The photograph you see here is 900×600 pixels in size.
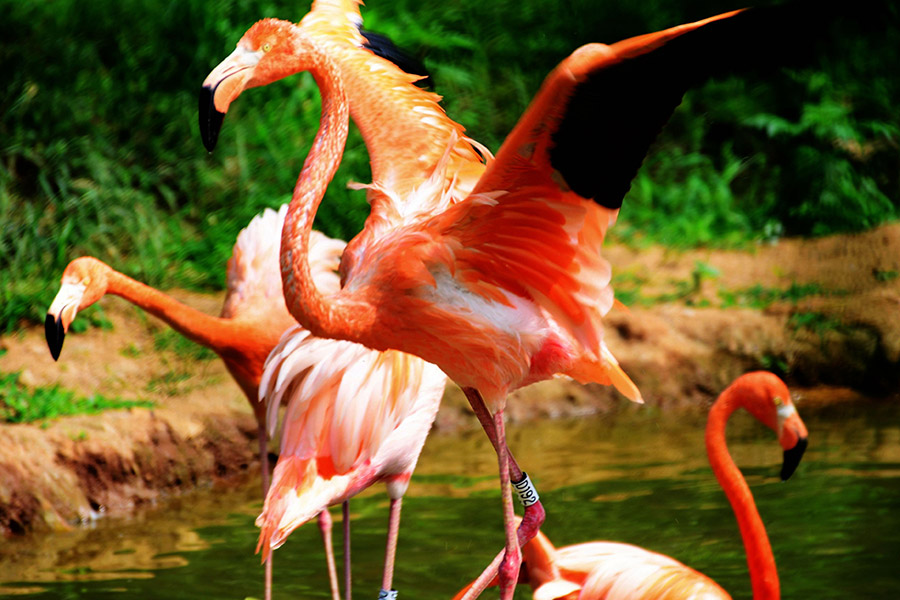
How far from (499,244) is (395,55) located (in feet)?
4.66

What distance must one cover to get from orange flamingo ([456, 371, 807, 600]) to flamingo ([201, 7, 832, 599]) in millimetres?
146

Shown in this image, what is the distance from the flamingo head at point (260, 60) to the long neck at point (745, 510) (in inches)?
60.9

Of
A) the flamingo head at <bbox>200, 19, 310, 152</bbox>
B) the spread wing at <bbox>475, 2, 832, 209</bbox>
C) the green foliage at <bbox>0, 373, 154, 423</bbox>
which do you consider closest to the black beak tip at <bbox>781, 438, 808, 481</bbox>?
the spread wing at <bbox>475, 2, 832, 209</bbox>

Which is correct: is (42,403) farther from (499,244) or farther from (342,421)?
(499,244)

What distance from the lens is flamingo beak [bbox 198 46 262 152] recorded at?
8.89 feet

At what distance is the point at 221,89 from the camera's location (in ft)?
9.12

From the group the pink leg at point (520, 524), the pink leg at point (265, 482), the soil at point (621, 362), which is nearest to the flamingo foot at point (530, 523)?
the pink leg at point (520, 524)

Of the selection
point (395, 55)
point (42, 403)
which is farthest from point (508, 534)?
point (42, 403)

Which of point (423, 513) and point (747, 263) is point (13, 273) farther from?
point (747, 263)

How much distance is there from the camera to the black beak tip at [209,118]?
2703 millimetres

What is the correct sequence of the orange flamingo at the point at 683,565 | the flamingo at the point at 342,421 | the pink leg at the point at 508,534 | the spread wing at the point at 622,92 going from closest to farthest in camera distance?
the spread wing at the point at 622,92
the orange flamingo at the point at 683,565
the pink leg at the point at 508,534
the flamingo at the point at 342,421

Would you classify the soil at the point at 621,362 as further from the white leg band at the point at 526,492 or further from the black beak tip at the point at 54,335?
the white leg band at the point at 526,492

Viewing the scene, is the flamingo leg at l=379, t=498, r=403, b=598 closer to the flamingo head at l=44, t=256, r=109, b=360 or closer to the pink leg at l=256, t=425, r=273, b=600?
the pink leg at l=256, t=425, r=273, b=600

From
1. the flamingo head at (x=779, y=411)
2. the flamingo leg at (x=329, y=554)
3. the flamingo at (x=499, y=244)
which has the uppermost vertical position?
the flamingo at (x=499, y=244)
